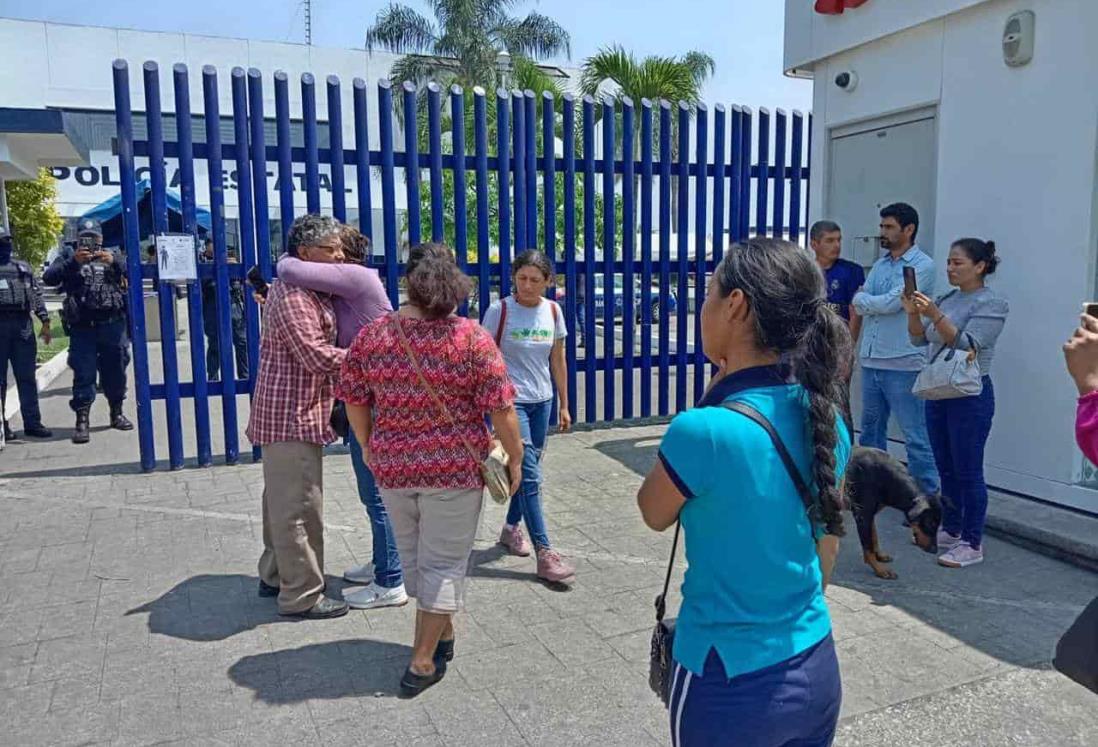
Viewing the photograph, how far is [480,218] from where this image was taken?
6922mm

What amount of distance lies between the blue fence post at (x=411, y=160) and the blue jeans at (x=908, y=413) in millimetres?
3530

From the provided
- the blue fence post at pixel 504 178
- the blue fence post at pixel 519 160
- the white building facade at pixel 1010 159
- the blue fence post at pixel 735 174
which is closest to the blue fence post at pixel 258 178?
the blue fence post at pixel 504 178

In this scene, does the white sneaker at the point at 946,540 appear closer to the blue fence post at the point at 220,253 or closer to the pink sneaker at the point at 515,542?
the pink sneaker at the point at 515,542

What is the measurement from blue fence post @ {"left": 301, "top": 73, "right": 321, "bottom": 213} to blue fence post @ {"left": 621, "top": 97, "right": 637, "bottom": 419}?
2.55 metres

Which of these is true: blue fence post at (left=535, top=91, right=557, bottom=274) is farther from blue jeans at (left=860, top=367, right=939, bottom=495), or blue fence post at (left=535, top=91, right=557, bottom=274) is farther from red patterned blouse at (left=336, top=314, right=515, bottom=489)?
red patterned blouse at (left=336, top=314, right=515, bottom=489)

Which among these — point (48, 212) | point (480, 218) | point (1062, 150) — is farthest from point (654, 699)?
point (48, 212)

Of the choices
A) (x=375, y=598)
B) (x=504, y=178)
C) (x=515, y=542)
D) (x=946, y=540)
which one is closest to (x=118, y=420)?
(x=504, y=178)

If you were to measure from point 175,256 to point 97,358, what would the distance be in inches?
95.5

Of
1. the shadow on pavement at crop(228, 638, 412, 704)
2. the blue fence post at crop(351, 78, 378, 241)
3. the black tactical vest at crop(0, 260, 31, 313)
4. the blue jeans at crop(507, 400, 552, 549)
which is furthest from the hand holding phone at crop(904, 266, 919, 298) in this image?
the black tactical vest at crop(0, 260, 31, 313)

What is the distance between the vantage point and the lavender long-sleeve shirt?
3648 mm

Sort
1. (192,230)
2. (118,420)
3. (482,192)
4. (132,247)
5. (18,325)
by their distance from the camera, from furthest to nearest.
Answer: (118,420) < (18,325) < (482,192) < (192,230) < (132,247)

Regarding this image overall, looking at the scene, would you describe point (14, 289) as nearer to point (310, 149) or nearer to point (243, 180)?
point (243, 180)

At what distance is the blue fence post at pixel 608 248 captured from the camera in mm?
7312

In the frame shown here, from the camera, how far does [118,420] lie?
7965 mm
